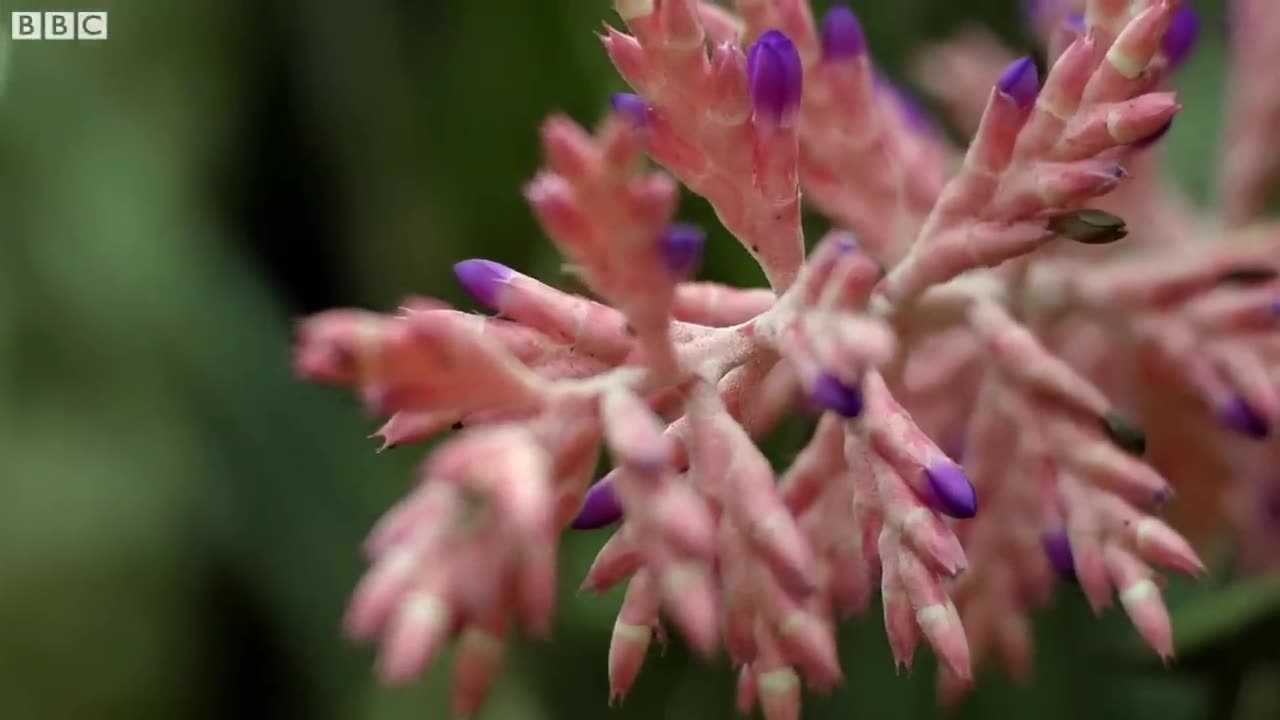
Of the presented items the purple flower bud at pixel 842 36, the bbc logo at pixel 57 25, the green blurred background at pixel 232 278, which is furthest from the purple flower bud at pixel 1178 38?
the bbc logo at pixel 57 25

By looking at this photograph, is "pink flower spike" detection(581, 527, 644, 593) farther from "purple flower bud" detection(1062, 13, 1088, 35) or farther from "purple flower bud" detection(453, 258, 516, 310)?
"purple flower bud" detection(1062, 13, 1088, 35)

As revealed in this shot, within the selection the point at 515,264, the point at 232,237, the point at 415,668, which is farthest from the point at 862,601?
the point at 232,237

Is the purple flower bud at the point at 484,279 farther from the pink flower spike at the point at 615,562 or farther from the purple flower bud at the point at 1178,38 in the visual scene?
the purple flower bud at the point at 1178,38

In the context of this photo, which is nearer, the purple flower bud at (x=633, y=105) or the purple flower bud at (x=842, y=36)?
the purple flower bud at (x=633, y=105)

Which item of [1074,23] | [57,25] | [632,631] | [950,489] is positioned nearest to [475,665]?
[632,631]

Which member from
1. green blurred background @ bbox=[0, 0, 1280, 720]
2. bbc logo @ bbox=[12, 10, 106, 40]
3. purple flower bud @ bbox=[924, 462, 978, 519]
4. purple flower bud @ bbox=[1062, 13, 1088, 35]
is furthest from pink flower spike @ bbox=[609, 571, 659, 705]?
bbc logo @ bbox=[12, 10, 106, 40]

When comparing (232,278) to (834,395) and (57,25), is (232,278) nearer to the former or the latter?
(57,25)
